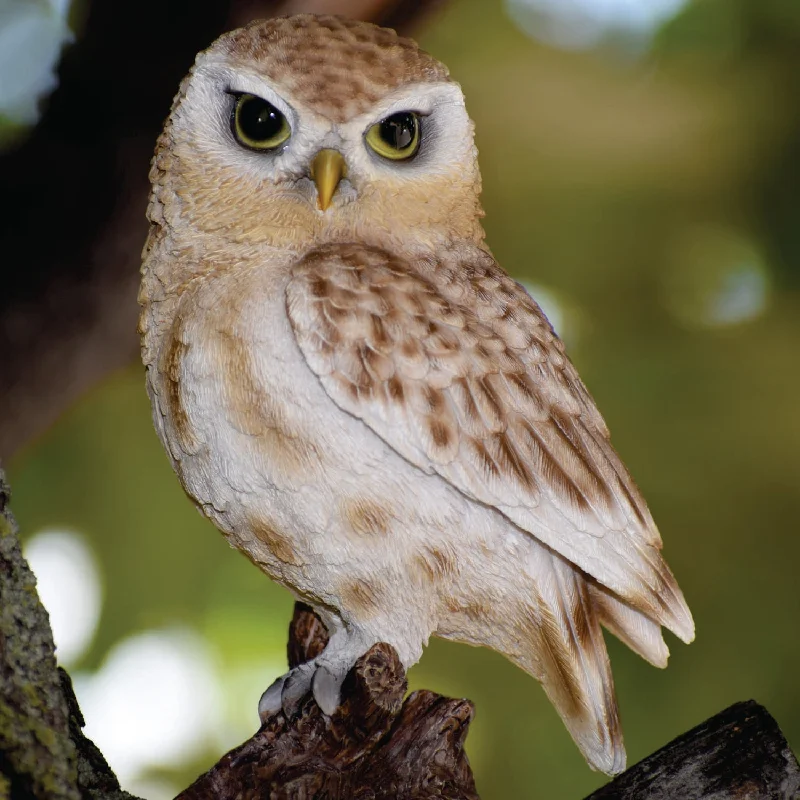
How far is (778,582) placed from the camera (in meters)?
1.72

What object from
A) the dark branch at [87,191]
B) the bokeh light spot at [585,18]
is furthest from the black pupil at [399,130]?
the bokeh light spot at [585,18]

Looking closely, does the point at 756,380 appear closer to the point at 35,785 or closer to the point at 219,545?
the point at 219,545

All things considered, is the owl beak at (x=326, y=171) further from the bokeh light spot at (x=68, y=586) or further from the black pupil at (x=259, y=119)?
the bokeh light spot at (x=68, y=586)

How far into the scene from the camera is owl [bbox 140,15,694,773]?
831 millimetres

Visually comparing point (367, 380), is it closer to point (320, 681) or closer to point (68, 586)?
point (320, 681)

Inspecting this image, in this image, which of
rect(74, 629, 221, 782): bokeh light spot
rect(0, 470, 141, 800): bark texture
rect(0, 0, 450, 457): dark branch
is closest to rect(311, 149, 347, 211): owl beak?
rect(0, 470, 141, 800): bark texture

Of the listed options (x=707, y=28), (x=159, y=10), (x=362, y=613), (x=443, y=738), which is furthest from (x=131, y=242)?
(x=707, y=28)

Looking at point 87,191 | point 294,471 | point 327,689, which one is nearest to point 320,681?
point 327,689

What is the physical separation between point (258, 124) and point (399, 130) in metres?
0.14

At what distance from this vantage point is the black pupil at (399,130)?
0.88m

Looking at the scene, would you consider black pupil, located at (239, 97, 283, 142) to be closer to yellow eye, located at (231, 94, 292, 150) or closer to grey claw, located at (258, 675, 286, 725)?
yellow eye, located at (231, 94, 292, 150)

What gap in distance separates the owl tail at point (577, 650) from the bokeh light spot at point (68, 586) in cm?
109

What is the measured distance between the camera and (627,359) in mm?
1750

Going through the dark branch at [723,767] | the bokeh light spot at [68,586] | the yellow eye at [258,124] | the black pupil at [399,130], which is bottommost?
the dark branch at [723,767]
